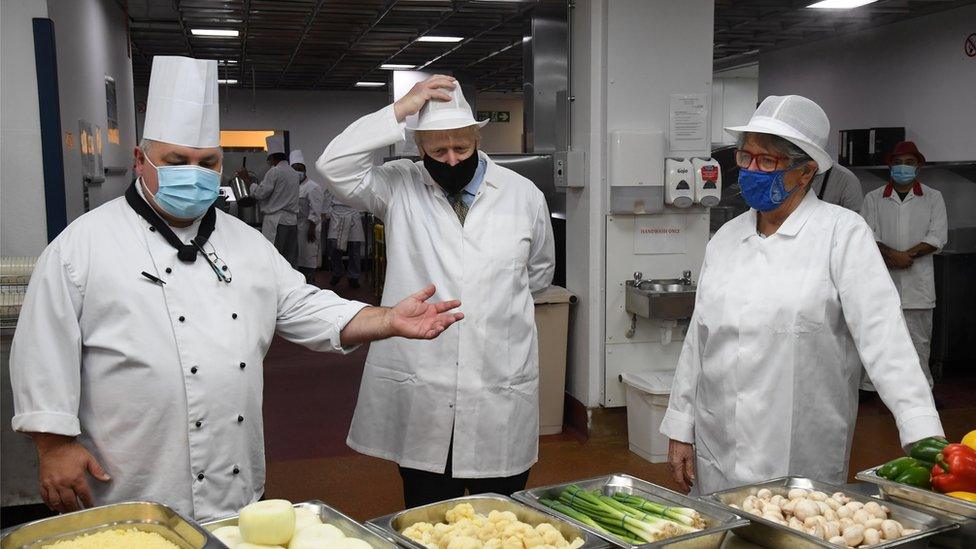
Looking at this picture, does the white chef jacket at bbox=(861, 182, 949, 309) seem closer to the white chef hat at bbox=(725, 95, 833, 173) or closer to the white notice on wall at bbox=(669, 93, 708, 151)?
the white notice on wall at bbox=(669, 93, 708, 151)

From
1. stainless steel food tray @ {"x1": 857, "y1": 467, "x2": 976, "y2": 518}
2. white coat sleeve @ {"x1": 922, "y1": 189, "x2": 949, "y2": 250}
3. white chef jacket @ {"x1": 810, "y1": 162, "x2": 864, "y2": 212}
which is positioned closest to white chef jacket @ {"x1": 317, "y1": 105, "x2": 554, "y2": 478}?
stainless steel food tray @ {"x1": 857, "y1": 467, "x2": 976, "y2": 518}

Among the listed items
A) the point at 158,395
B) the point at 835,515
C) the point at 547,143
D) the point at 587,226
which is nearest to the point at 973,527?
the point at 835,515

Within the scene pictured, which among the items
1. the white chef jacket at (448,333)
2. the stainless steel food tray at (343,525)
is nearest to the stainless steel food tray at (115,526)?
the stainless steel food tray at (343,525)

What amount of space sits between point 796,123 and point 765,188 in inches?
7.1

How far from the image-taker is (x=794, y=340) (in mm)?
2227

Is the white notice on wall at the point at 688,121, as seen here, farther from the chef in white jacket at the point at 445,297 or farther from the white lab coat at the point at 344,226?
the white lab coat at the point at 344,226

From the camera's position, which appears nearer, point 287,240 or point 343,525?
point 343,525

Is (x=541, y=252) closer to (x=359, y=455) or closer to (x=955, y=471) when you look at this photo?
(x=955, y=471)

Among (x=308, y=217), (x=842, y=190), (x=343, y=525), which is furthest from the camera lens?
(x=308, y=217)

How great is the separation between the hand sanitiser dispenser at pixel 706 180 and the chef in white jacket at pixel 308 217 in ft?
25.0

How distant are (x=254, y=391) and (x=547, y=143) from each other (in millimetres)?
5091

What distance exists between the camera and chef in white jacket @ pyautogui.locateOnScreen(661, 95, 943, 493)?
2.19m

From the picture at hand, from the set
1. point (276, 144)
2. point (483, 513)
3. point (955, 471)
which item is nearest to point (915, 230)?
point (955, 471)

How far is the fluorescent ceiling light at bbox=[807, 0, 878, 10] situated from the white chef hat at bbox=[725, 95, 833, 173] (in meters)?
6.08
